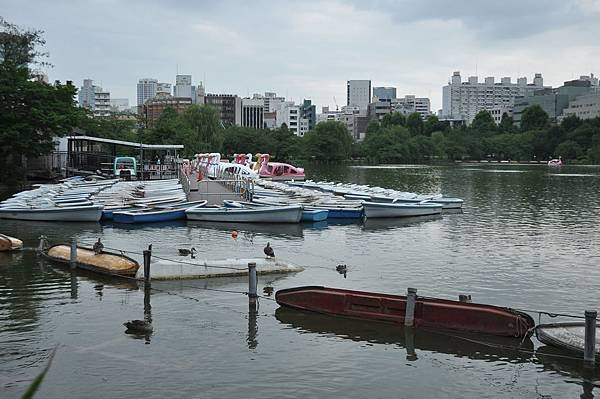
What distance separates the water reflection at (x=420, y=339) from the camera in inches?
571

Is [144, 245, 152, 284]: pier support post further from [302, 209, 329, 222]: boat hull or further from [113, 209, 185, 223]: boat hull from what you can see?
[302, 209, 329, 222]: boat hull

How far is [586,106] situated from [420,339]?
613 feet

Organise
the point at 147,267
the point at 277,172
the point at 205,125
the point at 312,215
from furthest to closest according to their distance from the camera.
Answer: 1. the point at 205,125
2. the point at 277,172
3. the point at 312,215
4. the point at 147,267

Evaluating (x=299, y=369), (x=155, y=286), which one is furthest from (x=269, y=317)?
(x=155, y=286)

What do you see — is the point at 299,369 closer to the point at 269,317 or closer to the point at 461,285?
the point at 269,317

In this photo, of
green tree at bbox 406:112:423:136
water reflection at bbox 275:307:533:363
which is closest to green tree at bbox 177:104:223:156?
green tree at bbox 406:112:423:136

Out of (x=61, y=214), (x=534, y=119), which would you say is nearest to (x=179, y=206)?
(x=61, y=214)

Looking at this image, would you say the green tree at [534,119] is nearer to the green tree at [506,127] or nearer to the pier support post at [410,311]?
the green tree at [506,127]

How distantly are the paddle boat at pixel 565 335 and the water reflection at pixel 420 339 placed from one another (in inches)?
19.8

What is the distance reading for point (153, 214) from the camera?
35.6m

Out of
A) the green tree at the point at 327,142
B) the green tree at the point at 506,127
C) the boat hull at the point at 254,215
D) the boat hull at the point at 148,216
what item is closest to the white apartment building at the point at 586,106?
the green tree at the point at 506,127

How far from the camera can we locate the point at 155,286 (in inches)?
798

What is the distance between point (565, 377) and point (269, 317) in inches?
300

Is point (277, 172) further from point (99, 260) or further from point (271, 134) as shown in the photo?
point (271, 134)
